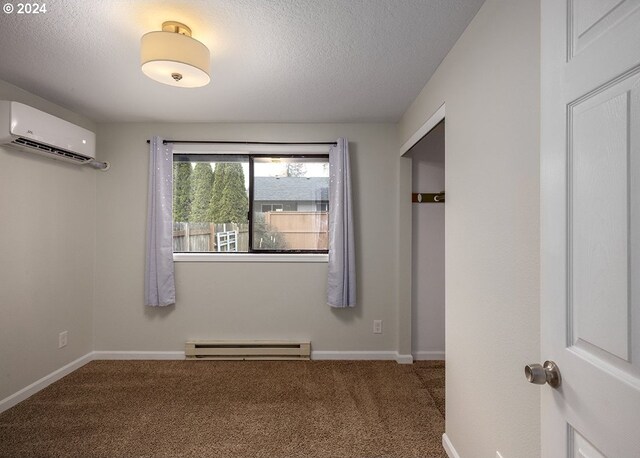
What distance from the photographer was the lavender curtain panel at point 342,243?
3268mm

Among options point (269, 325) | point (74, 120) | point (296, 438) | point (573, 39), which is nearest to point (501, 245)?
point (573, 39)

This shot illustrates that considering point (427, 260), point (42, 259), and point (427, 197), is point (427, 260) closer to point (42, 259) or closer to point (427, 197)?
point (427, 197)

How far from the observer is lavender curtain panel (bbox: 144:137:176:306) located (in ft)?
10.7

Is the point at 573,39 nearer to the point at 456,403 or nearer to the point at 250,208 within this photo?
the point at 456,403

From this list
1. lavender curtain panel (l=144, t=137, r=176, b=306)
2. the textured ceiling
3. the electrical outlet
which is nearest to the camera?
the textured ceiling

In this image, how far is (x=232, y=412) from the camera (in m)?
2.39

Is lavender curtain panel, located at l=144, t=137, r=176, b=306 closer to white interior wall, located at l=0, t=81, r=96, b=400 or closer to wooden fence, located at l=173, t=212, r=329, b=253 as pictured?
wooden fence, located at l=173, t=212, r=329, b=253

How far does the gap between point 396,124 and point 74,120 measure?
3157 millimetres

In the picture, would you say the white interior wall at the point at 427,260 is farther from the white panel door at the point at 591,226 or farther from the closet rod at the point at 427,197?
the white panel door at the point at 591,226

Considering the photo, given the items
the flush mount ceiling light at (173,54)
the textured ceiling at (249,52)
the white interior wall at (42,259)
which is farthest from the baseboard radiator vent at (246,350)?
the flush mount ceiling light at (173,54)

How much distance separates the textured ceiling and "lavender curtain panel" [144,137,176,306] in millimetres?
500

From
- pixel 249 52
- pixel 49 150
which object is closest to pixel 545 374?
pixel 249 52

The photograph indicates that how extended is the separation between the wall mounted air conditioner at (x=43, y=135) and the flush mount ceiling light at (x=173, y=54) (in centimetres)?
126

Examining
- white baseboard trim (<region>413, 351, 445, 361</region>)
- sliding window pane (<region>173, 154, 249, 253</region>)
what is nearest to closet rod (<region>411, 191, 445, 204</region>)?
white baseboard trim (<region>413, 351, 445, 361</region>)
